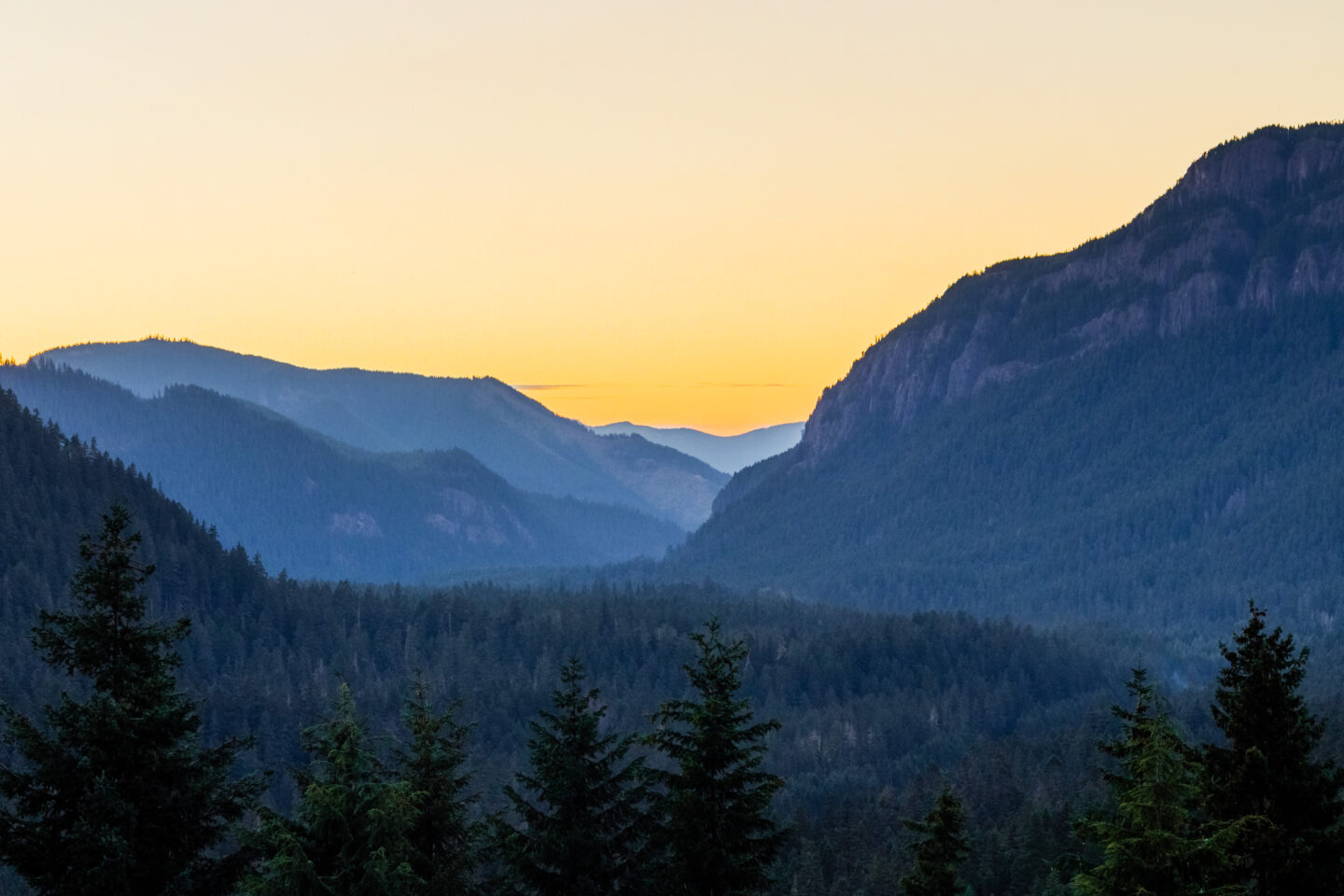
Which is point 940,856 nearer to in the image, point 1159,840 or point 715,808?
point 715,808

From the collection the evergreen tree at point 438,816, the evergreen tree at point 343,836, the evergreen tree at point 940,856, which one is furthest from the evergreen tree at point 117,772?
the evergreen tree at point 940,856

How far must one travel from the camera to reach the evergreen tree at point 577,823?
3650cm

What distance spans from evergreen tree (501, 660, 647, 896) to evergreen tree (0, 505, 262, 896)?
788 cm

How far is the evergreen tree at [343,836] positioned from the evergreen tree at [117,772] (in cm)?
117

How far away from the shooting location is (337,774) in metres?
31.9

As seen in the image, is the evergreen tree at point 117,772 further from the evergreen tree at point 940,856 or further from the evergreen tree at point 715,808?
the evergreen tree at point 940,856

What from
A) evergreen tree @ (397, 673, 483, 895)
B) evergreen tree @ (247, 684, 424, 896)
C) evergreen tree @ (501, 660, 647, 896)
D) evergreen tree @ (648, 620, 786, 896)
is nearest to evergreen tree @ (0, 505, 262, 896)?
evergreen tree @ (247, 684, 424, 896)

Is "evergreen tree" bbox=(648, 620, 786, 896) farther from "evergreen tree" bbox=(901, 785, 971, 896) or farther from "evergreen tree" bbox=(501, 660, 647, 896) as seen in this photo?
"evergreen tree" bbox=(901, 785, 971, 896)

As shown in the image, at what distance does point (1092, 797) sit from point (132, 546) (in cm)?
9777

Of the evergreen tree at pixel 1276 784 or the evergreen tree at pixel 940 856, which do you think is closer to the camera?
the evergreen tree at pixel 1276 784

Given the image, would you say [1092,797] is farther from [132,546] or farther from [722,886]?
[132,546]

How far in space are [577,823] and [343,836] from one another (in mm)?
6905

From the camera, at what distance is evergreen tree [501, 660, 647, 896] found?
36500 millimetres

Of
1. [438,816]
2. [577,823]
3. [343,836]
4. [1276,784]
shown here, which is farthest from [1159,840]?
[438,816]
